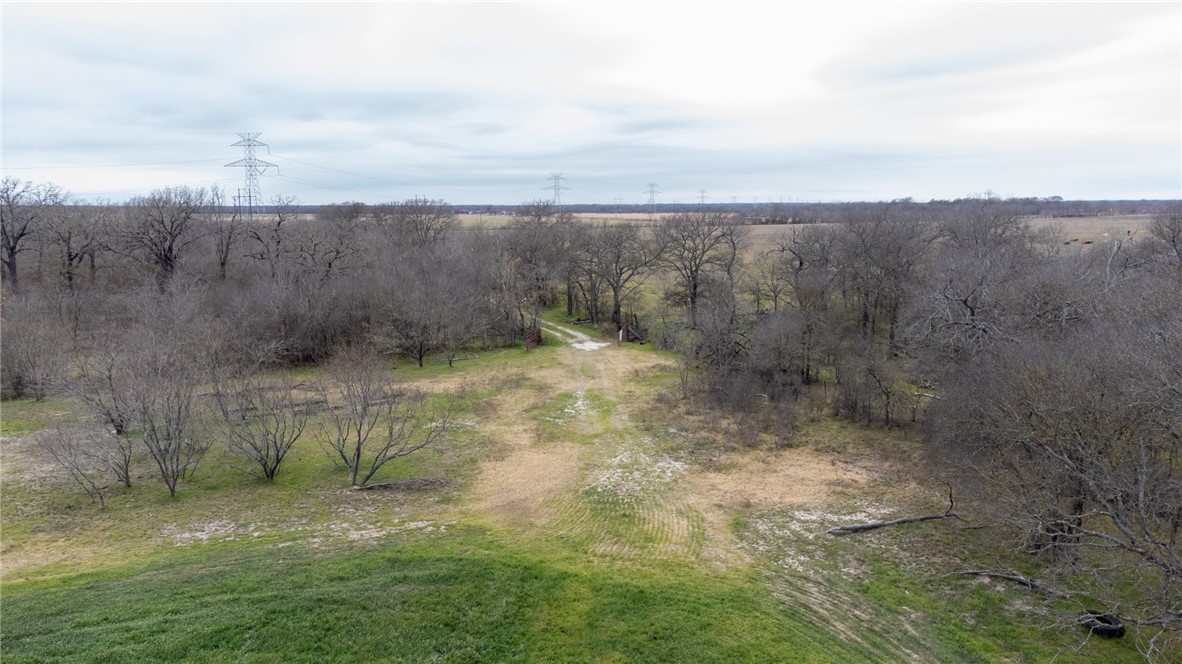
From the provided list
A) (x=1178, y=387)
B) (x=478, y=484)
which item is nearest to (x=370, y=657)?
(x=478, y=484)

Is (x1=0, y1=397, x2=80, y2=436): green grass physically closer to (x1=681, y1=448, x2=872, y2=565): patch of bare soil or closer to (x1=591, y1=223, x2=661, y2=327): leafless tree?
(x1=681, y1=448, x2=872, y2=565): patch of bare soil

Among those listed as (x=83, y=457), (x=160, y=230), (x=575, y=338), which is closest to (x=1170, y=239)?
(x=575, y=338)

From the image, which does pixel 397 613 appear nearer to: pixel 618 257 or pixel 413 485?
pixel 413 485

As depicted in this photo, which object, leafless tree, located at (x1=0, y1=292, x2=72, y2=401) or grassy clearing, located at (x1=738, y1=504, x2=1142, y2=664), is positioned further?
leafless tree, located at (x1=0, y1=292, x2=72, y2=401)

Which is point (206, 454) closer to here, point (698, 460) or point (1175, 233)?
point (698, 460)

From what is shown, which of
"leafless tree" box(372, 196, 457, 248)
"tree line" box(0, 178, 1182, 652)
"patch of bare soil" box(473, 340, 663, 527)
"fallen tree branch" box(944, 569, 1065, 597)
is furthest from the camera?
"leafless tree" box(372, 196, 457, 248)

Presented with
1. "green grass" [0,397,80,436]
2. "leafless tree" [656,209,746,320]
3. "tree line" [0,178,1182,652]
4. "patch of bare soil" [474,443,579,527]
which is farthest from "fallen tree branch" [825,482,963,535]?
"green grass" [0,397,80,436]
